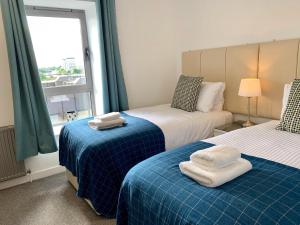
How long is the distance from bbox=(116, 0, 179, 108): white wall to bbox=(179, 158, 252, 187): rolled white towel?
2.35 m

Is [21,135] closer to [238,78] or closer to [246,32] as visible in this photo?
[238,78]

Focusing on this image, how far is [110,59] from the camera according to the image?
3.15m

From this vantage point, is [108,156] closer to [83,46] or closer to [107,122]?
[107,122]

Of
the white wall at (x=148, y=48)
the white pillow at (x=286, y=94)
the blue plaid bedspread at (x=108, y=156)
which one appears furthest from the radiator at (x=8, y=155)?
the white pillow at (x=286, y=94)

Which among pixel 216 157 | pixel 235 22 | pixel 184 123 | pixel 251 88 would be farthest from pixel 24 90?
pixel 235 22

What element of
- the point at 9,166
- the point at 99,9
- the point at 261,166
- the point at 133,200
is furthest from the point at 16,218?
the point at 99,9

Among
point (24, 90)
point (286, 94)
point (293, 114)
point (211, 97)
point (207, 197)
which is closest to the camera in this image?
point (207, 197)

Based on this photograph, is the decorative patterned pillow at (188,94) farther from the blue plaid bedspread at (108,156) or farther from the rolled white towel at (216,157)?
the rolled white towel at (216,157)

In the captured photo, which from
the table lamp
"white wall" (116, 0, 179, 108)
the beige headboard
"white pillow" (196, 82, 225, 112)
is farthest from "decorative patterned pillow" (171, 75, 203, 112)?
"white wall" (116, 0, 179, 108)

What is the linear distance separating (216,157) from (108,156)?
102cm

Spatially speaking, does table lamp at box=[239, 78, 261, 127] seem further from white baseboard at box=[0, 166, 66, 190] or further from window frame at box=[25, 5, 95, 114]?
white baseboard at box=[0, 166, 66, 190]

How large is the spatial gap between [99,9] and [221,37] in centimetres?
160

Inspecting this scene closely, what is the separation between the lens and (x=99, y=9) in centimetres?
304

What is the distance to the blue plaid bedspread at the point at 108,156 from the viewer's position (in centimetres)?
197
